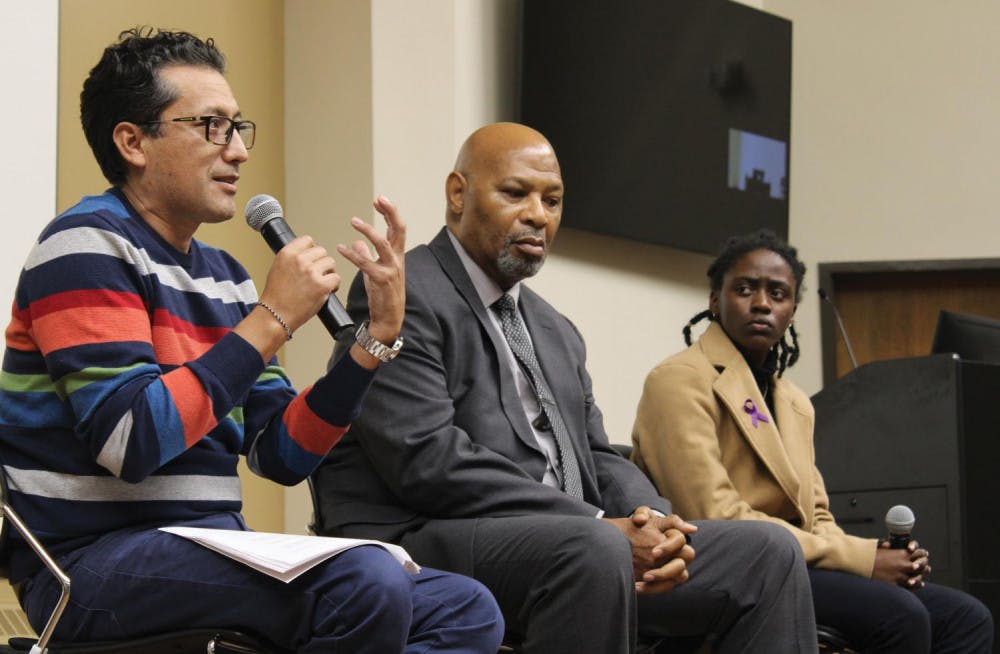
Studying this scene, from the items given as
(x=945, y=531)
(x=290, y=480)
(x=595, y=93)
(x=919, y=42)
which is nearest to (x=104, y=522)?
(x=290, y=480)

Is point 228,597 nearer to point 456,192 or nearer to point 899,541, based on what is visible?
point 456,192

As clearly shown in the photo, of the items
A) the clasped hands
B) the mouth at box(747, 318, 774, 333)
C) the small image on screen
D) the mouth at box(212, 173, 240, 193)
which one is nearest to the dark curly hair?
the mouth at box(212, 173, 240, 193)

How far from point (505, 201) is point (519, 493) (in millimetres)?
715

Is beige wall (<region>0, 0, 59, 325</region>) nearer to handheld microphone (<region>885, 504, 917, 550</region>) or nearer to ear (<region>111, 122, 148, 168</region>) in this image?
ear (<region>111, 122, 148, 168</region>)

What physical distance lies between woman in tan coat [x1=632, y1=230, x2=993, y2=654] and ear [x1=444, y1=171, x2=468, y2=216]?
65 centimetres

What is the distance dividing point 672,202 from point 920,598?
308 cm

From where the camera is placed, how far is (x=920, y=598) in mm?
3451

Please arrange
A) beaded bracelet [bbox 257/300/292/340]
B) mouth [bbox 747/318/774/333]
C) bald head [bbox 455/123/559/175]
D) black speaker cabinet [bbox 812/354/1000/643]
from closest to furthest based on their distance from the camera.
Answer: beaded bracelet [bbox 257/300/292/340] < bald head [bbox 455/123/559/175] < mouth [bbox 747/318/774/333] < black speaker cabinet [bbox 812/354/1000/643]

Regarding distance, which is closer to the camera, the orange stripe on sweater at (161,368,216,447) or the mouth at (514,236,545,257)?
the orange stripe on sweater at (161,368,216,447)

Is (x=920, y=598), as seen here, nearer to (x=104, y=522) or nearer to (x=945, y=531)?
(x=945, y=531)

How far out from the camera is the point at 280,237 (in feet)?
7.00

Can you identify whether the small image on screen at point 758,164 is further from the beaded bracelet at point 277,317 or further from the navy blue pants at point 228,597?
the navy blue pants at point 228,597

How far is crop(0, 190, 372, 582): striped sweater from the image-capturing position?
1.87 metres

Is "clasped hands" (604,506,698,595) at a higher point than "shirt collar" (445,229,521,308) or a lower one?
lower
